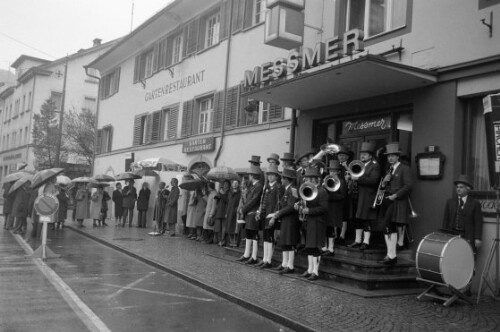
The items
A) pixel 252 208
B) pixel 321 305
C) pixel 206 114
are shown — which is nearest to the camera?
pixel 321 305

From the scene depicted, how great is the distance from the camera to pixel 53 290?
7.81 metres

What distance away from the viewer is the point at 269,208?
10055 mm

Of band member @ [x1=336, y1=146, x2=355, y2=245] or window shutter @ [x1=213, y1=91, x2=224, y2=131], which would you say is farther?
window shutter @ [x1=213, y1=91, x2=224, y2=131]

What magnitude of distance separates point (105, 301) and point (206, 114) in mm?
→ 12288

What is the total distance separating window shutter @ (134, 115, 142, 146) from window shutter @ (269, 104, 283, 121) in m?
11.0

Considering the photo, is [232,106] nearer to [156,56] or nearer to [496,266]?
[156,56]

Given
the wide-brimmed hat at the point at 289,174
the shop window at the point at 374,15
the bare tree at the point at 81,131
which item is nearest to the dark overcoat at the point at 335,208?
the wide-brimmed hat at the point at 289,174

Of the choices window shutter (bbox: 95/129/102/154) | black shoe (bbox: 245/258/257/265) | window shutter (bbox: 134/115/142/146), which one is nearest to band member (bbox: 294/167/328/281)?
black shoe (bbox: 245/258/257/265)

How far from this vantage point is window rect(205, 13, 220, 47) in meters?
18.5

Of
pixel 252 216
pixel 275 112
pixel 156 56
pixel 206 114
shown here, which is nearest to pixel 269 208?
pixel 252 216

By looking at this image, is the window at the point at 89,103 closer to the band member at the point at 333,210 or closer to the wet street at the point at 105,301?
the wet street at the point at 105,301

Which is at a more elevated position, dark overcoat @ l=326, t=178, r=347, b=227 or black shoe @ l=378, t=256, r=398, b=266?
dark overcoat @ l=326, t=178, r=347, b=227

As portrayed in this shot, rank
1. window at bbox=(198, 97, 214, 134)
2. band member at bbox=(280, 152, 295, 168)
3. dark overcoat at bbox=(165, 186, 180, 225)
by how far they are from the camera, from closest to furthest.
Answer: band member at bbox=(280, 152, 295, 168)
dark overcoat at bbox=(165, 186, 180, 225)
window at bbox=(198, 97, 214, 134)

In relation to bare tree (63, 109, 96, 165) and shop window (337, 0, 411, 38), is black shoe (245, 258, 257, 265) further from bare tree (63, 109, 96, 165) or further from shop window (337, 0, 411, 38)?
bare tree (63, 109, 96, 165)
